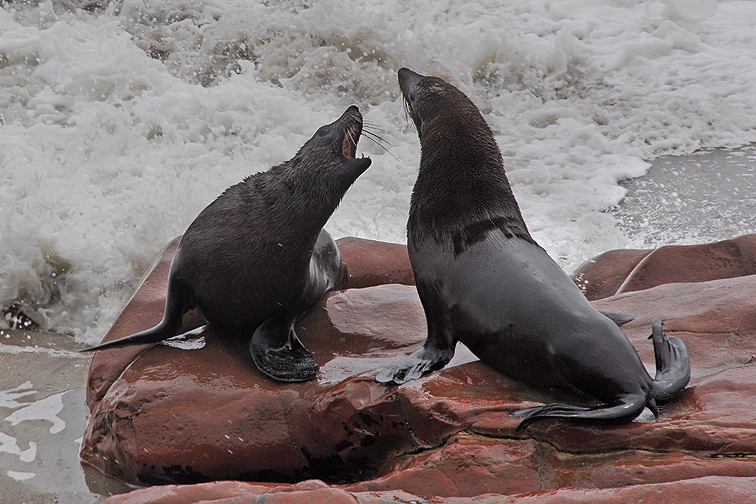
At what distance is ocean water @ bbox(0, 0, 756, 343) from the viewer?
7.73m

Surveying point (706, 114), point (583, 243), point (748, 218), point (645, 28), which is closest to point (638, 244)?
point (583, 243)

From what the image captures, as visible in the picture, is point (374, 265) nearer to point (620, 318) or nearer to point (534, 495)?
point (620, 318)

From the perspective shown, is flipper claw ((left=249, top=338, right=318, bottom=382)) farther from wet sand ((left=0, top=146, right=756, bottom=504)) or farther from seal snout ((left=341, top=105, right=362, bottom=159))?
seal snout ((left=341, top=105, right=362, bottom=159))

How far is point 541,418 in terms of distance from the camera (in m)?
3.29

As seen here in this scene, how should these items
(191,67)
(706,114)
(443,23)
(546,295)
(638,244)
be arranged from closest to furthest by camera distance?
(546,295), (638,244), (706,114), (191,67), (443,23)

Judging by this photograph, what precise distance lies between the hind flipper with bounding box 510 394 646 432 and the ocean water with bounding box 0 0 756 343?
4.36 metres

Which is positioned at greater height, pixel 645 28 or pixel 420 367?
pixel 645 28

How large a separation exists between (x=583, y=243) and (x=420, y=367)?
5.34 meters

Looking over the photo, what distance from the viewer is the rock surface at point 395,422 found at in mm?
2988

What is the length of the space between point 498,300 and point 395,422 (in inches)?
31.4

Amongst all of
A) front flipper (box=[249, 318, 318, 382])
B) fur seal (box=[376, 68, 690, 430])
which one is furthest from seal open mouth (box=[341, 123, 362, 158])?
front flipper (box=[249, 318, 318, 382])

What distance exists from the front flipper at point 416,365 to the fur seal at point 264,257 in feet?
1.93

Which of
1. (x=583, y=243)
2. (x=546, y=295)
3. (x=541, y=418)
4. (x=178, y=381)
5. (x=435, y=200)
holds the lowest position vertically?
(x=583, y=243)

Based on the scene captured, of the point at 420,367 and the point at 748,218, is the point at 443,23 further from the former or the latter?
the point at 420,367
